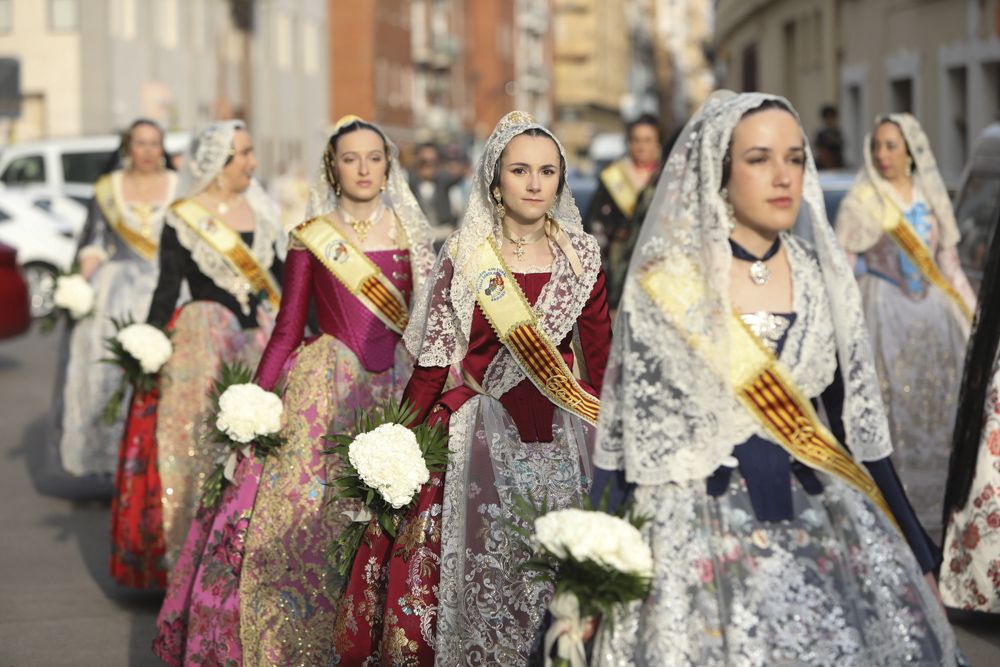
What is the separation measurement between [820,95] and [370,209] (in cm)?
2383

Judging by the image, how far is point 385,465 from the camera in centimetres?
554

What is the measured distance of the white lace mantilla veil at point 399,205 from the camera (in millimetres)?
7008

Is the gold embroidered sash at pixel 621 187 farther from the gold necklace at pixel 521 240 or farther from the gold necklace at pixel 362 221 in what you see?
the gold necklace at pixel 521 240

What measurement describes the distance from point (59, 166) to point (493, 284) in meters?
19.6

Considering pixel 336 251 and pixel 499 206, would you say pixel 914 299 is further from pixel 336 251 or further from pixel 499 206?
pixel 499 206

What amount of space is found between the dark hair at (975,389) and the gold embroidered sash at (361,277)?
6.76 feet

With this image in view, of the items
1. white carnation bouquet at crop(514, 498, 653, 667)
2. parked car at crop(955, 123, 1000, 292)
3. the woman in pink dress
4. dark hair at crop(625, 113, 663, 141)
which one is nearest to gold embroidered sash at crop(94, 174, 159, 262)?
dark hair at crop(625, 113, 663, 141)

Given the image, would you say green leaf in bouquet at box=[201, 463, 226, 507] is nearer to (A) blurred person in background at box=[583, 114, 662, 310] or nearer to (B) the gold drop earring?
(B) the gold drop earring

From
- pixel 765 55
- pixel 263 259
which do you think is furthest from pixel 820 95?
pixel 263 259

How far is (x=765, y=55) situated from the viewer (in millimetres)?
35594

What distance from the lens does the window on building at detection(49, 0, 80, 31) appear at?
36.7 metres

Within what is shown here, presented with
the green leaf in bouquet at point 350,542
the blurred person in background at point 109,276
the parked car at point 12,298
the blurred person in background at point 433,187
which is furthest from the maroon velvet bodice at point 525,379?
the blurred person in background at point 433,187

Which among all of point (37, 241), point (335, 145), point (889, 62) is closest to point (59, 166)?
point (37, 241)

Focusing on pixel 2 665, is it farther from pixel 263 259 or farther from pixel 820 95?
pixel 820 95
